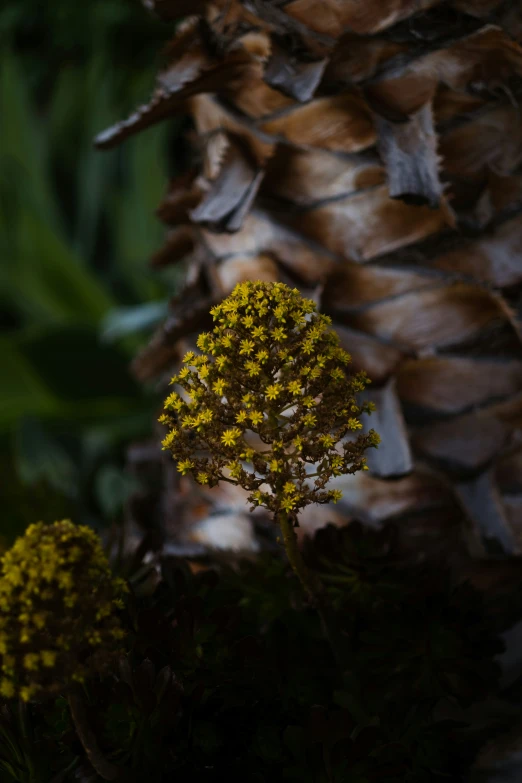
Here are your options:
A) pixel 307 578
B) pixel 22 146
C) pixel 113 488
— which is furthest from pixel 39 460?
pixel 307 578

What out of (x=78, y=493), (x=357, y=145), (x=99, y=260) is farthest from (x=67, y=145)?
(x=357, y=145)

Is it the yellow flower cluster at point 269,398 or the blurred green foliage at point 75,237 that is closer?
the yellow flower cluster at point 269,398

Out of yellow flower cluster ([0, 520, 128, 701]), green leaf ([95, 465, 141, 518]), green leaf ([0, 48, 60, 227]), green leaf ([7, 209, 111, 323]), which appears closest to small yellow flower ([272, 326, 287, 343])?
yellow flower cluster ([0, 520, 128, 701])

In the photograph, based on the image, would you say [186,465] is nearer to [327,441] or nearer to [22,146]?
[327,441]

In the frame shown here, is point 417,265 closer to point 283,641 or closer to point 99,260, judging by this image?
point 283,641

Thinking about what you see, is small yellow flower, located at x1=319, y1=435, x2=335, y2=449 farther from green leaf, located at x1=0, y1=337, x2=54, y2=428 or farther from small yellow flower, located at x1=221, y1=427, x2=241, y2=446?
green leaf, located at x1=0, y1=337, x2=54, y2=428

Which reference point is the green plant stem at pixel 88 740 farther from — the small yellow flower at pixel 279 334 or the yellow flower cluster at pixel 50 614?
the small yellow flower at pixel 279 334

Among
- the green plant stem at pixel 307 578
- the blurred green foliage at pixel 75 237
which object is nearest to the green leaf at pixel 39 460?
the blurred green foliage at pixel 75 237
